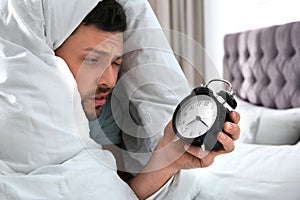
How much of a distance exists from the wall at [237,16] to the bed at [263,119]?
10 centimetres

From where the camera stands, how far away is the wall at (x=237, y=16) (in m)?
A: 2.09

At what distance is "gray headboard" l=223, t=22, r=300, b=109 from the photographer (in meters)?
1.92

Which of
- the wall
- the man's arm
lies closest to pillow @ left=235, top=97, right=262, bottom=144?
the wall

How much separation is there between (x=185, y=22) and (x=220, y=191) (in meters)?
1.68

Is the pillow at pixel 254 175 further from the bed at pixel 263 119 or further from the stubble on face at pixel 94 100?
the stubble on face at pixel 94 100

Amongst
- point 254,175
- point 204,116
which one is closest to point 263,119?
point 254,175

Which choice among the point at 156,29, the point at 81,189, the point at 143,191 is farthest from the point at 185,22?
the point at 81,189

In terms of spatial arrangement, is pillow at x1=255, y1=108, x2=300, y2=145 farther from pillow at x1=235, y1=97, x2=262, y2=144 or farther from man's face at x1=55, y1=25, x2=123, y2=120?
man's face at x1=55, y1=25, x2=123, y2=120

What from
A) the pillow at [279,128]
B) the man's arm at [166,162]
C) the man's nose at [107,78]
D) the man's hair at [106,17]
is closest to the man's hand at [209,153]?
the man's arm at [166,162]

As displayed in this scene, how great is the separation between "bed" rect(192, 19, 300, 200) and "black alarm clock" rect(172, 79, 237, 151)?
387mm

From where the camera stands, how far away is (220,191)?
4.31ft

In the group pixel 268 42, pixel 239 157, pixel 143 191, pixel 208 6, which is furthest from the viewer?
pixel 208 6

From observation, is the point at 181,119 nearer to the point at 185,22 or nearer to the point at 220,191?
the point at 220,191

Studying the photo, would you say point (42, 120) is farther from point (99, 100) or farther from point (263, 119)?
point (263, 119)
